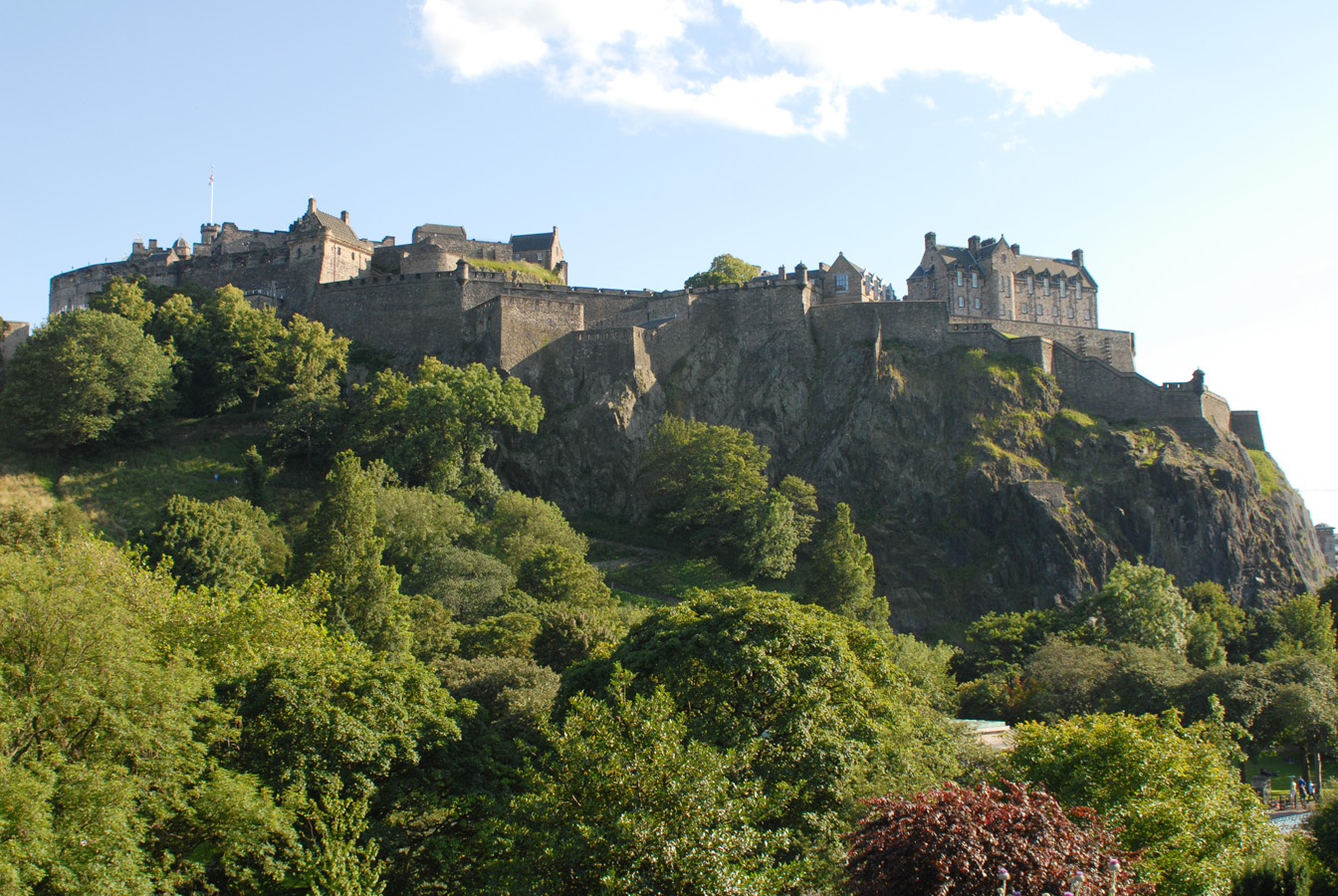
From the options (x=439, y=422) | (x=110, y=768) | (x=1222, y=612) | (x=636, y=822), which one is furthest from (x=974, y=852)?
(x=1222, y=612)

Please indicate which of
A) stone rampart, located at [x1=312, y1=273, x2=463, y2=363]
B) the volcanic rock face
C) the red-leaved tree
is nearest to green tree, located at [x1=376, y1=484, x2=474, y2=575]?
the volcanic rock face

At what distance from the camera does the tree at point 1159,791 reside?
2022 centimetres

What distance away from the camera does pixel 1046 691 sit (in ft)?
143

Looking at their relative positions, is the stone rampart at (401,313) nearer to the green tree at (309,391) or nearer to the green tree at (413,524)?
the green tree at (309,391)

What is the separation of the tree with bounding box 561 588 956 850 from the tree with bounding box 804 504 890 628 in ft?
70.4

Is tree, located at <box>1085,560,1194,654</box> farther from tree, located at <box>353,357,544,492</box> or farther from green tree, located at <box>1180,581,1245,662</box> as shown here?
tree, located at <box>353,357,544,492</box>

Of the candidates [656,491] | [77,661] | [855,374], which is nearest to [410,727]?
[77,661]

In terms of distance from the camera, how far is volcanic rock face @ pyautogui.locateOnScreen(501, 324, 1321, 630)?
5981cm

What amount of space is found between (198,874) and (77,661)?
4842 mm

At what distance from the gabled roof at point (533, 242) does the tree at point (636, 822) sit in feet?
201

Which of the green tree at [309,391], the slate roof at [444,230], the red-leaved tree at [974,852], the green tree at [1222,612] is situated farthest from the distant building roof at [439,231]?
the red-leaved tree at [974,852]

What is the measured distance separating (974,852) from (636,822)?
5.15m

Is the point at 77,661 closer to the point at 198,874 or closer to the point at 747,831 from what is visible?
the point at 198,874

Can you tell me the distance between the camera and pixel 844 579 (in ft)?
167
